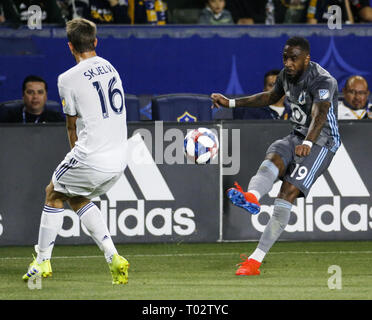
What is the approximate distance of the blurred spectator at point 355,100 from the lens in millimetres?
11070

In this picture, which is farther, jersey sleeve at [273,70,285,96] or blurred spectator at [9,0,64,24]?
blurred spectator at [9,0,64,24]

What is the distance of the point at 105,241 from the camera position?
6727 mm

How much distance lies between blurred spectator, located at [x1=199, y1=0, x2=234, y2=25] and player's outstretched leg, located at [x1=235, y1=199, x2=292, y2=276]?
18.5 feet

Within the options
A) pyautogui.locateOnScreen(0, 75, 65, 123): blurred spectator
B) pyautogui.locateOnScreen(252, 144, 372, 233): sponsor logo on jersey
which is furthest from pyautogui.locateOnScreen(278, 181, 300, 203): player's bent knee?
pyautogui.locateOnScreen(0, 75, 65, 123): blurred spectator

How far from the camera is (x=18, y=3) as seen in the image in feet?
40.9

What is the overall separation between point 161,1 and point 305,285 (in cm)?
694

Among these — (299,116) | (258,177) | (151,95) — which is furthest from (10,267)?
(151,95)

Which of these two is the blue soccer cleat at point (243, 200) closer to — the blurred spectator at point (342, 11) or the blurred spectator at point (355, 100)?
the blurred spectator at point (355, 100)

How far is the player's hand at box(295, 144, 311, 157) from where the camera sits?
283 inches

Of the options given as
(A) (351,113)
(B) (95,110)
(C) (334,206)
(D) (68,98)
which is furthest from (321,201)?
(D) (68,98)

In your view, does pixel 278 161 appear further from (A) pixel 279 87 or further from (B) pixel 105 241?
(B) pixel 105 241

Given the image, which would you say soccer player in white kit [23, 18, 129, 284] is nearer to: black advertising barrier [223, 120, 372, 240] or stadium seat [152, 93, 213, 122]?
black advertising barrier [223, 120, 372, 240]

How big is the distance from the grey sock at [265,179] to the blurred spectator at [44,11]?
18.7 ft

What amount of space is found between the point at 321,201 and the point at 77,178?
3.73m
